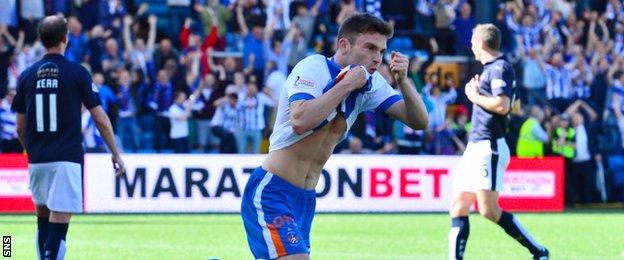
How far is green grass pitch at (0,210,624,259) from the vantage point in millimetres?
13172

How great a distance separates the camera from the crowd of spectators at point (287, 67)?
71.8 feet

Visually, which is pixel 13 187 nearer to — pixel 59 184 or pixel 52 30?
pixel 59 184

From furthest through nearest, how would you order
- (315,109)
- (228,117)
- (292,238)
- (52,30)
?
(228,117) → (52,30) → (292,238) → (315,109)

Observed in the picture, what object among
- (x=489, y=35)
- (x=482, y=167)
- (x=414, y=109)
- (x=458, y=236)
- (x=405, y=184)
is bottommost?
(x=405, y=184)

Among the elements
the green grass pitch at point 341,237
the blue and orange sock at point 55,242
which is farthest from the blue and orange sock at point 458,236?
the blue and orange sock at point 55,242

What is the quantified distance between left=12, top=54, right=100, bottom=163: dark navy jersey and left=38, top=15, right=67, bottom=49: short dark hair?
0.16 metres

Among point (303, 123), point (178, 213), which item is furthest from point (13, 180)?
point (303, 123)

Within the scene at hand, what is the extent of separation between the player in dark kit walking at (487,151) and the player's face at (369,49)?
3896 millimetres

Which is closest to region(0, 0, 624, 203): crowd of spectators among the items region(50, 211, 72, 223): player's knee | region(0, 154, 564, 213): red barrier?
region(0, 154, 564, 213): red barrier

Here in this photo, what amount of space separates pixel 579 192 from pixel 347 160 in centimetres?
540

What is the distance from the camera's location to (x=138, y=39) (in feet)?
73.5

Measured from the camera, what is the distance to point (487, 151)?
11.2 meters

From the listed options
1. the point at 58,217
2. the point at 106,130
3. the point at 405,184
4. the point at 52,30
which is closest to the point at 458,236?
the point at 106,130

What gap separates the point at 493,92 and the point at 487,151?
479 mm
